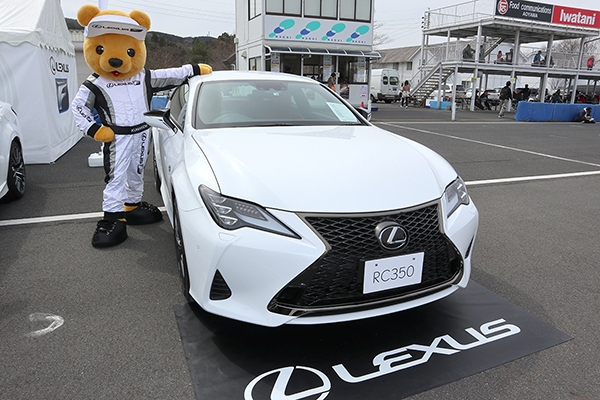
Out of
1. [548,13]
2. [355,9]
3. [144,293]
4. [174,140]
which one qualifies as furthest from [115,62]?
[548,13]

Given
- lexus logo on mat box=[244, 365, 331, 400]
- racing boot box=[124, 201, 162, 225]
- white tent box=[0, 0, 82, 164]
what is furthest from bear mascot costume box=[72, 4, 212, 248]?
white tent box=[0, 0, 82, 164]

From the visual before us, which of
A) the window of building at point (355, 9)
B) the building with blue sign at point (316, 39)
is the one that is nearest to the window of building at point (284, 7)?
the building with blue sign at point (316, 39)

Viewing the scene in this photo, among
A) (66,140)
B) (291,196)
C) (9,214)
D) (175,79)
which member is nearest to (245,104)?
(175,79)

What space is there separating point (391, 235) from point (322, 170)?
0.53 meters

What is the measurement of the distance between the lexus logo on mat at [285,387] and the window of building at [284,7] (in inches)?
751

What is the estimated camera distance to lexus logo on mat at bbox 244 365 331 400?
2074 millimetres

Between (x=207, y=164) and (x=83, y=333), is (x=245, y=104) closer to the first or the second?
(x=207, y=164)

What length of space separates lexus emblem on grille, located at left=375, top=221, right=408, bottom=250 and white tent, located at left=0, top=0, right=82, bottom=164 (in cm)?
635

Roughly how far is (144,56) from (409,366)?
11.7 ft

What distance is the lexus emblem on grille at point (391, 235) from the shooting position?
216cm

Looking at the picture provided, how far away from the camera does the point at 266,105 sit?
3.68 meters

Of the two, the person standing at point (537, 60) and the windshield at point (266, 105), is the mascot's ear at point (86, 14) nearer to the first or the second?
the windshield at point (266, 105)

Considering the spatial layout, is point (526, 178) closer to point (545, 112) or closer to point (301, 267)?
point (301, 267)

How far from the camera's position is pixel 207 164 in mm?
2551
